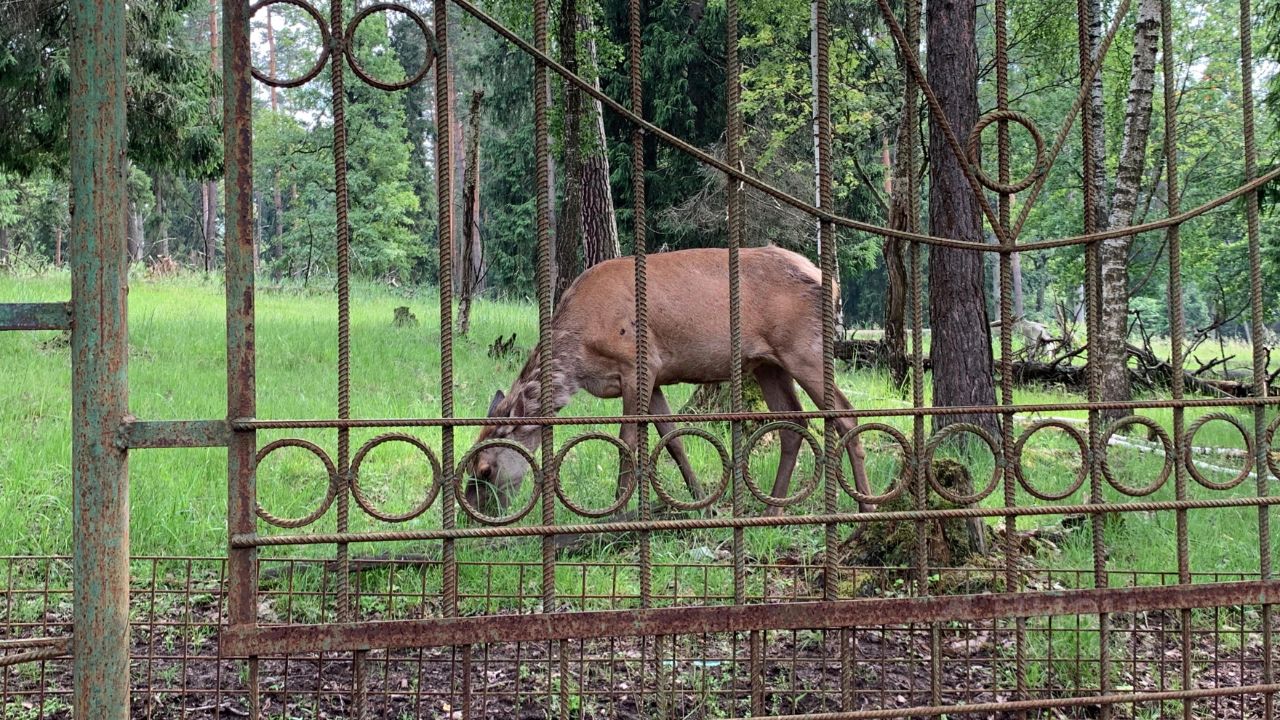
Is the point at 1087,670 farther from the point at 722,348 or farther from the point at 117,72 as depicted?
the point at 117,72

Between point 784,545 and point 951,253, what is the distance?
10.1ft

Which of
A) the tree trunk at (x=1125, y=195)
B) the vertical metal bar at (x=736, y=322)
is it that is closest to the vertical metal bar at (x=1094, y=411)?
the vertical metal bar at (x=736, y=322)

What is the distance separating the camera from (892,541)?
4.82 m

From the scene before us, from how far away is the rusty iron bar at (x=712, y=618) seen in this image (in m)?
2.34

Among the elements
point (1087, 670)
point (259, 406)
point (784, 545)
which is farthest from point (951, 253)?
point (259, 406)

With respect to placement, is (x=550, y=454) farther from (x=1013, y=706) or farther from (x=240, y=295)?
(x=1013, y=706)

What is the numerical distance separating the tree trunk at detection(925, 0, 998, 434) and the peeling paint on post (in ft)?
→ 19.5

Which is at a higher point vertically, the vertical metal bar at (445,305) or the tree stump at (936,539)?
the vertical metal bar at (445,305)

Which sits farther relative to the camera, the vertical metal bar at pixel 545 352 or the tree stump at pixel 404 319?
the tree stump at pixel 404 319

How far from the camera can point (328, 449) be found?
693 cm

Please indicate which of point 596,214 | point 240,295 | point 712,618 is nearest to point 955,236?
point 596,214

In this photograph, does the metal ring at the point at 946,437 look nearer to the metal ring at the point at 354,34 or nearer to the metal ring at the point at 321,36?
the metal ring at the point at 354,34

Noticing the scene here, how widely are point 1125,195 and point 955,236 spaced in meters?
1.71

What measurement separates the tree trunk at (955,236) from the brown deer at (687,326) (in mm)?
1335
